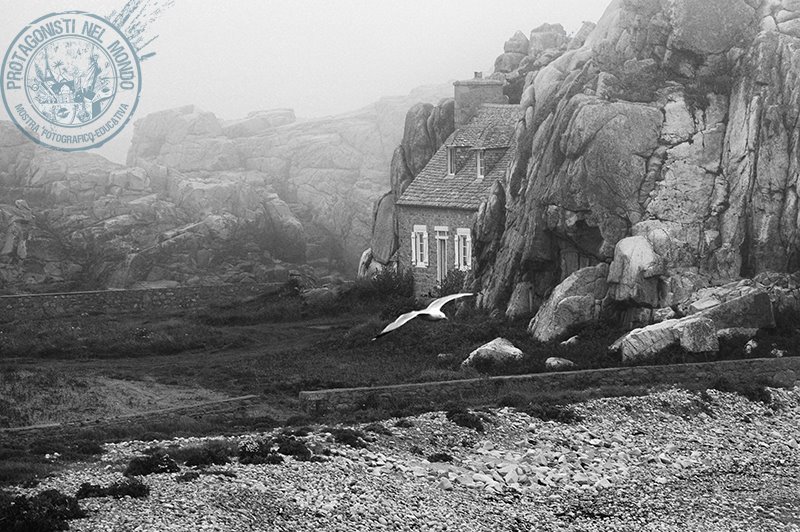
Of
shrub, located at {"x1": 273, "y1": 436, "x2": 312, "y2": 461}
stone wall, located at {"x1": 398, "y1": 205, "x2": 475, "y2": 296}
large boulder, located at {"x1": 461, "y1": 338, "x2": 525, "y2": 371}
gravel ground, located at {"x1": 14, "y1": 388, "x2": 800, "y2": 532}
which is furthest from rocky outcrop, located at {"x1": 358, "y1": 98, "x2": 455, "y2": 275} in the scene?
shrub, located at {"x1": 273, "y1": 436, "x2": 312, "y2": 461}

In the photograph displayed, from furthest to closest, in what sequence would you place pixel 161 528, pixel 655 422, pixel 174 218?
pixel 174 218, pixel 655 422, pixel 161 528

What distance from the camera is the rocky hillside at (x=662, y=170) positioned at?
42688 mm

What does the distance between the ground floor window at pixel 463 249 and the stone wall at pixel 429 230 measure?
236 millimetres

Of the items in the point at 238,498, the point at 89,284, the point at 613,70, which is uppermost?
the point at 613,70

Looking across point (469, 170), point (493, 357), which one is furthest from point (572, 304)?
point (469, 170)

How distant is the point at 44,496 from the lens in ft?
76.4

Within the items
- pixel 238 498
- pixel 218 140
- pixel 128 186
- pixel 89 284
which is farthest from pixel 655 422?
pixel 218 140

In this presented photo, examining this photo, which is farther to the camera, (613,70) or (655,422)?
(613,70)

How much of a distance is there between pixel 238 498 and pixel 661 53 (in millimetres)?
28914

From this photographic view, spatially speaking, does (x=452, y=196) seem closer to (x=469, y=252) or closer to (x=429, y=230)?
(x=429, y=230)

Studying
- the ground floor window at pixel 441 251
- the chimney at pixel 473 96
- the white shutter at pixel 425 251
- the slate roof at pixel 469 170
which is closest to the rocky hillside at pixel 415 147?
the chimney at pixel 473 96

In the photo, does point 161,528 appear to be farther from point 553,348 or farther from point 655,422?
point 553,348

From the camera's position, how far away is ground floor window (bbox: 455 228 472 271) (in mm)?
56781

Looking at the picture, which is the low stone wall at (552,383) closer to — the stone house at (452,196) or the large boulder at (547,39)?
the stone house at (452,196)
